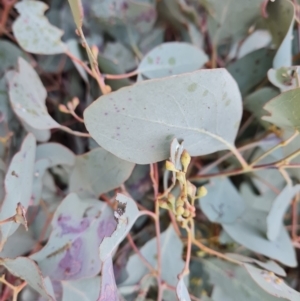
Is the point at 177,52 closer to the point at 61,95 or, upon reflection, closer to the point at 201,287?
the point at 61,95

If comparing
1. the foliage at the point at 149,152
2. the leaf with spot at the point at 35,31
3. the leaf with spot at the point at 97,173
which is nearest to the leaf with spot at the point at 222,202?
the foliage at the point at 149,152

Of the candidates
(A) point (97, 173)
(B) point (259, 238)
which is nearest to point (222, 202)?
(B) point (259, 238)

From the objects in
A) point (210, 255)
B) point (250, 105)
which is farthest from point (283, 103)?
point (210, 255)

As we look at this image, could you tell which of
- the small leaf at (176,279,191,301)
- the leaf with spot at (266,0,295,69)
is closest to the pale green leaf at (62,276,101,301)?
the small leaf at (176,279,191,301)

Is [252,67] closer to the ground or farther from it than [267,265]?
farther from it

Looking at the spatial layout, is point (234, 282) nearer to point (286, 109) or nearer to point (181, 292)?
point (181, 292)

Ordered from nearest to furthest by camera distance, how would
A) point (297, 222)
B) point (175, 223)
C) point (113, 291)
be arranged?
1. point (113, 291)
2. point (175, 223)
3. point (297, 222)
